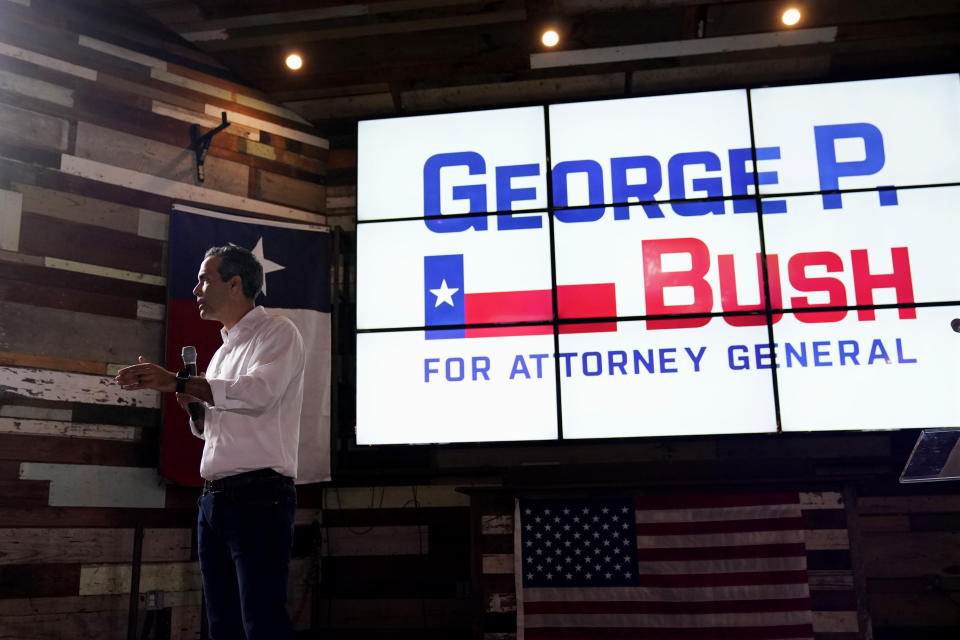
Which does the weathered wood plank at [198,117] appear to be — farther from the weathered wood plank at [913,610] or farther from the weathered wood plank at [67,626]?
the weathered wood plank at [913,610]

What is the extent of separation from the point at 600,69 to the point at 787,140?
119 cm

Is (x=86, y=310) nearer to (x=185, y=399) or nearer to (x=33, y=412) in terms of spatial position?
(x=33, y=412)

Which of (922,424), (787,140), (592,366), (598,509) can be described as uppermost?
(787,140)

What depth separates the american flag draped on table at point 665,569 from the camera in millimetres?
3725

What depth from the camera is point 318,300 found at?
5.02 m

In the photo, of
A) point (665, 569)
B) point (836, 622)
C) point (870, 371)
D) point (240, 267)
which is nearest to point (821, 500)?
point (836, 622)

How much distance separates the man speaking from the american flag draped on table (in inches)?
69.1

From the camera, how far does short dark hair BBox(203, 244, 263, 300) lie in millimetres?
2662

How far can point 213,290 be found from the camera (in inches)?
104

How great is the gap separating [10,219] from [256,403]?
2431 mm

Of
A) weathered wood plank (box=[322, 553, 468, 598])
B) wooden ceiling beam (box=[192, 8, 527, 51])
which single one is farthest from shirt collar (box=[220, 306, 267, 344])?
wooden ceiling beam (box=[192, 8, 527, 51])

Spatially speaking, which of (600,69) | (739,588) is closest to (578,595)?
(739,588)

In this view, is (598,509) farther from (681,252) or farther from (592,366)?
(681,252)

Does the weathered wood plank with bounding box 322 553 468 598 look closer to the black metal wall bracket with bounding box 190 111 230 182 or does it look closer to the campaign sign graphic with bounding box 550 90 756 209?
the campaign sign graphic with bounding box 550 90 756 209
